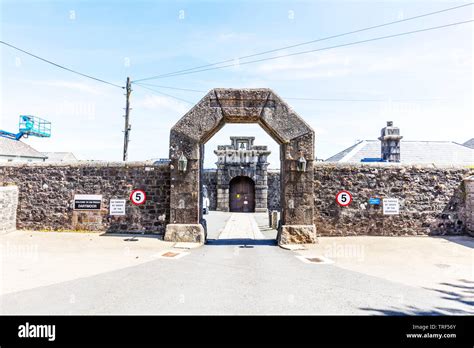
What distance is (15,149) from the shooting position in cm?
3092

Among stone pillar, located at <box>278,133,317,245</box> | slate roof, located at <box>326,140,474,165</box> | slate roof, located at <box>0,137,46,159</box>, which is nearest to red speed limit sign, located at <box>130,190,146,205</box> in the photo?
stone pillar, located at <box>278,133,317,245</box>

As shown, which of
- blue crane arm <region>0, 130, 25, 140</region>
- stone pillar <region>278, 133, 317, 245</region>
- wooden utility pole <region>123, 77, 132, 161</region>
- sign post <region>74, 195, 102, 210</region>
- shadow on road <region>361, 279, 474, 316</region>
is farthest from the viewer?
blue crane arm <region>0, 130, 25, 140</region>

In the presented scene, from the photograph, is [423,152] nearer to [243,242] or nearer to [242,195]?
[242,195]

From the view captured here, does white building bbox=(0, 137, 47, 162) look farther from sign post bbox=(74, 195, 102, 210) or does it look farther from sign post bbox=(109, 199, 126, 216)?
sign post bbox=(109, 199, 126, 216)

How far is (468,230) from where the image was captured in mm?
9773

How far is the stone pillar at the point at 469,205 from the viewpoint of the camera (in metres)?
9.67

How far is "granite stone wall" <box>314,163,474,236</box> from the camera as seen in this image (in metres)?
9.88

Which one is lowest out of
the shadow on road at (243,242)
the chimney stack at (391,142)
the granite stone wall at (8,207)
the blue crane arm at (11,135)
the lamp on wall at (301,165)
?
the shadow on road at (243,242)

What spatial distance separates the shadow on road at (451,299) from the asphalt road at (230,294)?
0.6 inches

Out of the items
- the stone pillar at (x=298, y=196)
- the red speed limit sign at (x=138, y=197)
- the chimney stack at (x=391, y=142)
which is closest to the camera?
the stone pillar at (x=298, y=196)

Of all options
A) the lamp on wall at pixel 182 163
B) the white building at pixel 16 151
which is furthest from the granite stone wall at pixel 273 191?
the white building at pixel 16 151

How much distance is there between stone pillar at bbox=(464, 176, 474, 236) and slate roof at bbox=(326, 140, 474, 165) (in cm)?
1453

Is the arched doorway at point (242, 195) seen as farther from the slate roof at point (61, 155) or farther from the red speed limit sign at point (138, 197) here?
the slate roof at point (61, 155)

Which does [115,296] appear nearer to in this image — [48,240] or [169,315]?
[169,315]
